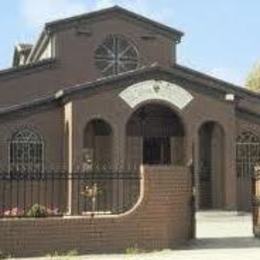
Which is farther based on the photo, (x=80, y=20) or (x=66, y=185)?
(x=80, y=20)

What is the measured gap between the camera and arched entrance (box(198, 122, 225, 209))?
3441 cm

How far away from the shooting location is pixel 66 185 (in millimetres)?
30406

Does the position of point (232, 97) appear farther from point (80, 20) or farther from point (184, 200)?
point (184, 200)

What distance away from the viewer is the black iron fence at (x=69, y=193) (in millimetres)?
18781

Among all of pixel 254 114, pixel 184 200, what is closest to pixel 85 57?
pixel 254 114

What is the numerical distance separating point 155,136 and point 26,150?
506 centimetres

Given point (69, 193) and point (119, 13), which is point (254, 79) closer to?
point (119, 13)

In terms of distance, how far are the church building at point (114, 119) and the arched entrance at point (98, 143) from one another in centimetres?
4

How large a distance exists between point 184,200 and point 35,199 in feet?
34.2

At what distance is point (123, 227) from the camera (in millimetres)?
18453

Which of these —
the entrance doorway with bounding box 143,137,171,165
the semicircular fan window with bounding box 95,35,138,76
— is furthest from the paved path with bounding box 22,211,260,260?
the semicircular fan window with bounding box 95,35,138,76

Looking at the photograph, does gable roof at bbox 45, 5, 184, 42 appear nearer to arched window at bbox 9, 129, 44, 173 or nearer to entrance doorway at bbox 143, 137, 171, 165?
arched window at bbox 9, 129, 44, 173

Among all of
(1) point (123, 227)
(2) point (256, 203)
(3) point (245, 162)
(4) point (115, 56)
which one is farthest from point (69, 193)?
(1) point (123, 227)

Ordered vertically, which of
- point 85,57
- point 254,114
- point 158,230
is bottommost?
point 158,230
